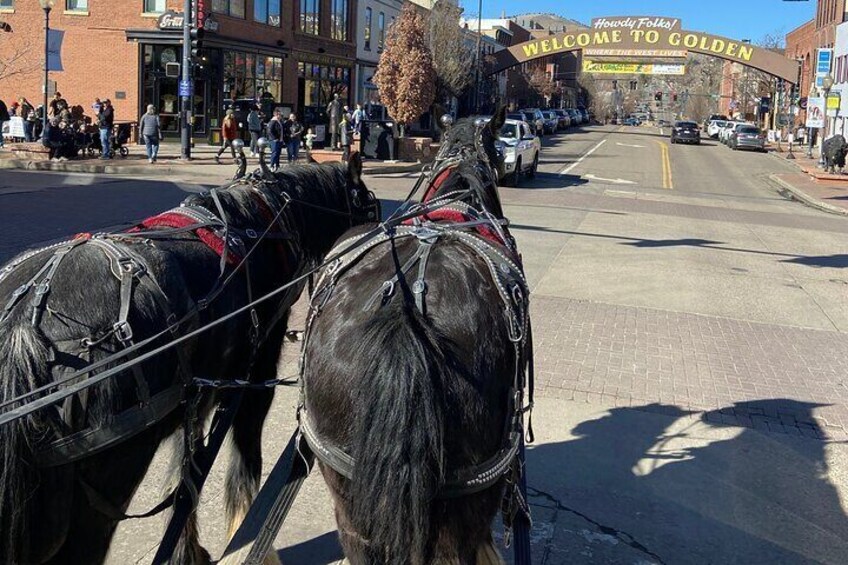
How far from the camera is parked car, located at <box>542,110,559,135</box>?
57034mm

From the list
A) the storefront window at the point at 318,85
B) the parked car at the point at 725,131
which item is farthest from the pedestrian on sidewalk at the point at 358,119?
the parked car at the point at 725,131

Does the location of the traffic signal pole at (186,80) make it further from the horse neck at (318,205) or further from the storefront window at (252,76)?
the horse neck at (318,205)

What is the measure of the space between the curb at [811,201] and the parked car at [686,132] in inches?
1042

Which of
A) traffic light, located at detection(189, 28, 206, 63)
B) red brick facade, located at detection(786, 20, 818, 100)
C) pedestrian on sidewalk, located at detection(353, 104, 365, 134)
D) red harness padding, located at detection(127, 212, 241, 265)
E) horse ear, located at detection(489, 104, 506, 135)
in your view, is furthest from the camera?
red brick facade, located at detection(786, 20, 818, 100)

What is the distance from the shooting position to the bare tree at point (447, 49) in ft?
132

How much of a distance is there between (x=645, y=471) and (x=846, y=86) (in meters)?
48.6

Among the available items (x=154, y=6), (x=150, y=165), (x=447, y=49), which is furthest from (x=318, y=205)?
(x=447, y=49)

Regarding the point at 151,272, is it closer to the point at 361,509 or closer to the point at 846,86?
the point at 361,509

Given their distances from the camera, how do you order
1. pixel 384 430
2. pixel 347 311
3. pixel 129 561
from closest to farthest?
pixel 384 430, pixel 347 311, pixel 129 561

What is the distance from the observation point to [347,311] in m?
2.82

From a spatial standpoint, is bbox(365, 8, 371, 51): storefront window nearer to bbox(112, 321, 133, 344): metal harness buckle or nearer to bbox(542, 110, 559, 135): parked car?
bbox(542, 110, 559, 135): parked car

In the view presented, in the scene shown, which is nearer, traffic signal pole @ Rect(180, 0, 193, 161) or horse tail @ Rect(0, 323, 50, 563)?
horse tail @ Rect(0, 323, 50, 563)

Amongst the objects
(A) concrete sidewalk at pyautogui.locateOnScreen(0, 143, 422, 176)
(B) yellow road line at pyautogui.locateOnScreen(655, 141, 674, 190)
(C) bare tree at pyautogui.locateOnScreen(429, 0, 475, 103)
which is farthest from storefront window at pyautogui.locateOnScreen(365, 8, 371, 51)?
(A) concrete sidewalk at pyautogui.locateOnScreen(0, 143, 422, 176)

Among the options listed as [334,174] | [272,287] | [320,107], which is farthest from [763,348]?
[320,107]
